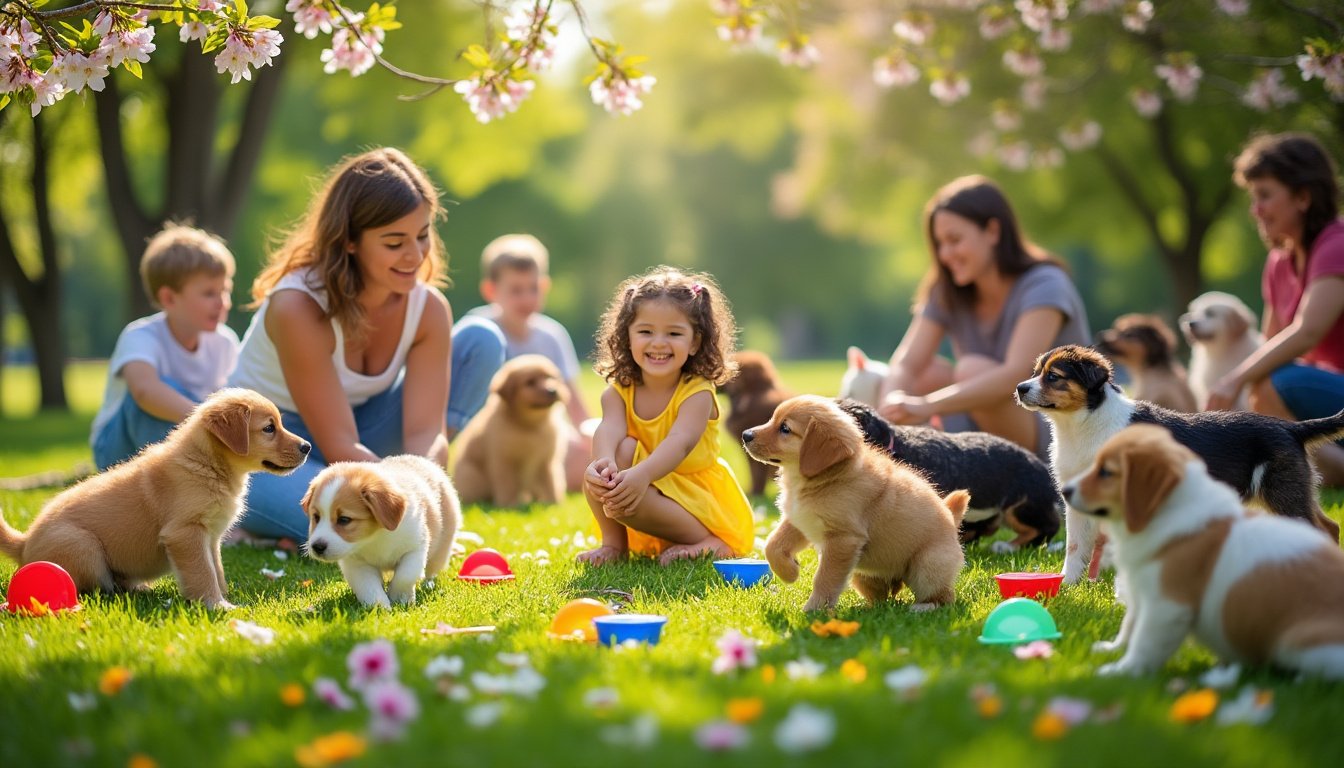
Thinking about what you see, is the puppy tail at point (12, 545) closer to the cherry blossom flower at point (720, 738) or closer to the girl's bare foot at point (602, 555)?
the girl's bare foot at point (602, 555)

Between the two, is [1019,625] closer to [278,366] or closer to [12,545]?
[12,545]

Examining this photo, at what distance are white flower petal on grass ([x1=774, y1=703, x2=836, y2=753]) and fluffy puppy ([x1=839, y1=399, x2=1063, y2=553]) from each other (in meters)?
3.36

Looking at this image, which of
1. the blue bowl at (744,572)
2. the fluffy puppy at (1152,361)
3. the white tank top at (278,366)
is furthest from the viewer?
the fluffy puppy at (1152,361)

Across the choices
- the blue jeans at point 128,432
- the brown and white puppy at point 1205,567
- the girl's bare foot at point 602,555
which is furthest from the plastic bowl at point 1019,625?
the blue jeans at point 128,432

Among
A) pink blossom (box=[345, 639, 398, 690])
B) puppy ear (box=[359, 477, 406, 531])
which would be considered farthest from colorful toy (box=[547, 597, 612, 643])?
puppy ear (box=[359, 477, 406, 531])

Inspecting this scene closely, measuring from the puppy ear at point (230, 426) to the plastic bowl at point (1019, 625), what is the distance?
3082 millimetres

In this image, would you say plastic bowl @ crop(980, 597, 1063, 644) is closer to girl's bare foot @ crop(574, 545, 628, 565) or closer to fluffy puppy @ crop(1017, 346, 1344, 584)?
fluffy puppy @ crop(1017, 346, 1344, 584)

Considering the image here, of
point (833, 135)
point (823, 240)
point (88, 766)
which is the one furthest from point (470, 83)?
point (823, 240)

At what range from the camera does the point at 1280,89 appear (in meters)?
10.3

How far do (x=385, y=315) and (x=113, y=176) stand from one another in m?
10.1

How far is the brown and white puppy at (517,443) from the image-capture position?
932 cm

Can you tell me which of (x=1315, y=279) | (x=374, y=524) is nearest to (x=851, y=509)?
(x=374, y=524)

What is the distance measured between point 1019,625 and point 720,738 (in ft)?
5.57

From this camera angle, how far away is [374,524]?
4.89 m
